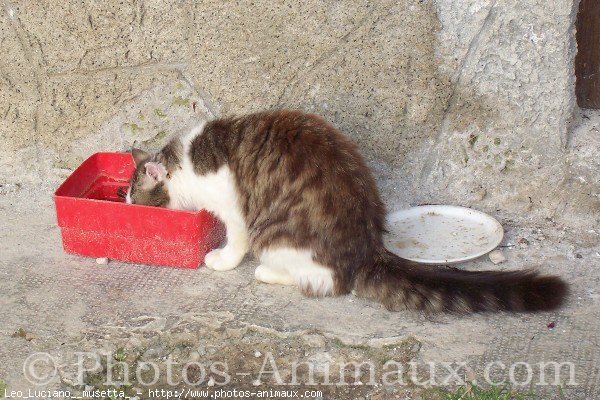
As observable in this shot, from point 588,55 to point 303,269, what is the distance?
5.81 feet

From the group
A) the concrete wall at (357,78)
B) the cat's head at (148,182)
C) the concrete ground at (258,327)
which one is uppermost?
the concrete wall at (357,78)

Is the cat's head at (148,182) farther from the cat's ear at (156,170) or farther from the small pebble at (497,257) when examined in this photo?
the small pebble at (497,257)

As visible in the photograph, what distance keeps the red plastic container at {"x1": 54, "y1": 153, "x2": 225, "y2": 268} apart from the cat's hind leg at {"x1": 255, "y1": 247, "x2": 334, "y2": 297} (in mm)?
343

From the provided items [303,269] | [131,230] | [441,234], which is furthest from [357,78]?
[131,230]

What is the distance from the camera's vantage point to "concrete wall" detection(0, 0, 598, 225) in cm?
362

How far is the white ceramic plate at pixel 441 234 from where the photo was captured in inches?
141

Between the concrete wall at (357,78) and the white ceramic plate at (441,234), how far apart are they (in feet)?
0.35

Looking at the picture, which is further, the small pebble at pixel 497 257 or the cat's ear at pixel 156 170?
the small pebble at pixel 497 257

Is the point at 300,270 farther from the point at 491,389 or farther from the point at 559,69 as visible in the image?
the point at 559,69

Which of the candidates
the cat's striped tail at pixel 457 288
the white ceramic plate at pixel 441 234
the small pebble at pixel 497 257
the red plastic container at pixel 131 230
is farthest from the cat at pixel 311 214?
the small pebble at pixel 497 257

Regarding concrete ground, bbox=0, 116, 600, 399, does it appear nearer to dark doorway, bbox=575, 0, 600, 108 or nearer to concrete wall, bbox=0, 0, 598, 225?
concrete wall, bbox=0, 0, 598, 225

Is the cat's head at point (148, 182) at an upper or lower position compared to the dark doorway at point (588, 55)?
lower

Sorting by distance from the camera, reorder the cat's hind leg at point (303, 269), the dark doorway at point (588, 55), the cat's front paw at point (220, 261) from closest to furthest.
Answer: the cat's hind leg at point (303, 269)
the cat's front paw at point (220, 261)
the dark doorway at point (588, 55)

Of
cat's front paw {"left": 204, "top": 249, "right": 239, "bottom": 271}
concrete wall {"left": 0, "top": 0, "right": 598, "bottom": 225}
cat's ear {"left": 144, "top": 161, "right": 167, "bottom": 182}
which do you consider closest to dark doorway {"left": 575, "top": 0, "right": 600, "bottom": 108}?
concrete wall {"left": 0, "top": 0, "right": 598, "bottom": 225}
